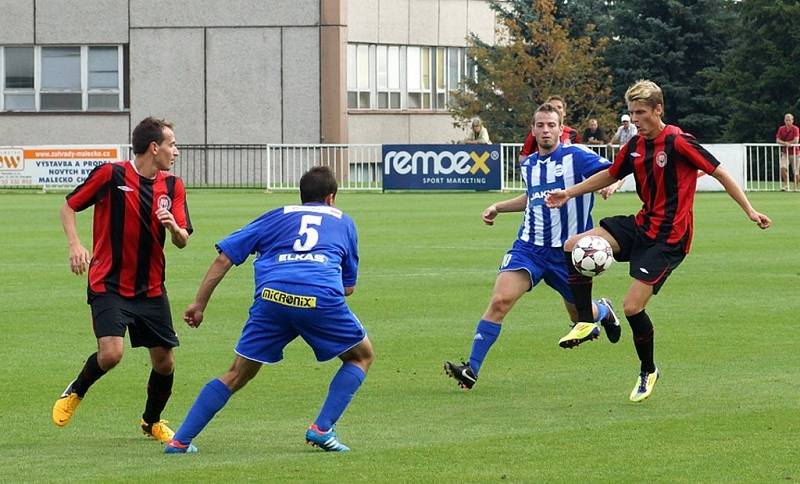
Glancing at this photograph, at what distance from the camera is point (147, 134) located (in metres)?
9.12

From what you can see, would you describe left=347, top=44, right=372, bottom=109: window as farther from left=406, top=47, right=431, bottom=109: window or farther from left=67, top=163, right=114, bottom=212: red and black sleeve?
left=67, top=163, right=114, bottom=212: red and black sleeve

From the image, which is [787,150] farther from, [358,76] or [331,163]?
[358,76]

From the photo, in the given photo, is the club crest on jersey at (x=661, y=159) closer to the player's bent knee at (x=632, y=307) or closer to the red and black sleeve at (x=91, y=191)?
the player's bent knee at (x=632, y=307)

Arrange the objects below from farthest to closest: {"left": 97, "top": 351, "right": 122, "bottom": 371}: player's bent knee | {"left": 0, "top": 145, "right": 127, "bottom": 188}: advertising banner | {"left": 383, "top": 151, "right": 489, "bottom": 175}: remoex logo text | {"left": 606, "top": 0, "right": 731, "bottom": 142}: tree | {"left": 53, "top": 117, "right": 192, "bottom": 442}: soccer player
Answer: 1. {"left": 606, "top": 0, "right": 731, "bottom": 142}: tree
2. {"left": 0, "top": 145, "right": 127, "bottom": 188}: advertising banner
3. {"left": 383, "top": 151, "right": 489, "bottom": 175}: remoex logo text
4. {"left": 53, "top": 117, "right": 192, "bottom": 442}: soccer player
5. {"left": 97, "top": 351, "right": 122, "bottom": 371}: player's bent knee

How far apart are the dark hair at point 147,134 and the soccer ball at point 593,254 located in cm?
291

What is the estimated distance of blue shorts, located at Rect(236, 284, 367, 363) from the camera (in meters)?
8.31

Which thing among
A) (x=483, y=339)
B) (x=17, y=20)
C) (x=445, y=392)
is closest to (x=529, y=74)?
(x=17, y=20)

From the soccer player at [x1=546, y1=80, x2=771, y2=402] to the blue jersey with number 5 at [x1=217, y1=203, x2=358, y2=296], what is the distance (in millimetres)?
2520

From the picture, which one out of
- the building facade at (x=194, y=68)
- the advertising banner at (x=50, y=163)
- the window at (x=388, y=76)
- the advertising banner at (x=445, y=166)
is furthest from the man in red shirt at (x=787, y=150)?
the window at (x=388, y=76)

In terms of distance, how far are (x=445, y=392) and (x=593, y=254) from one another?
1.28 metres

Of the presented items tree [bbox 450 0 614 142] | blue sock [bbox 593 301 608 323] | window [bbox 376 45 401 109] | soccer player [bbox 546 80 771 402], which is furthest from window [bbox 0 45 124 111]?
soccer player [bbox 546 80 771 402]

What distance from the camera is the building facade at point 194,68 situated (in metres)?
51.2

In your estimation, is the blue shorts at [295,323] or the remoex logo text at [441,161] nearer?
the blue shorts at [295,323]

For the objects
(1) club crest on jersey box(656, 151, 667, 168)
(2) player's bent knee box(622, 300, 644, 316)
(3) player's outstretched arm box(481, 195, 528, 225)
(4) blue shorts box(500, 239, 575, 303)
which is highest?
(1) club crest on jersey box(656, 151, 667, 168)
